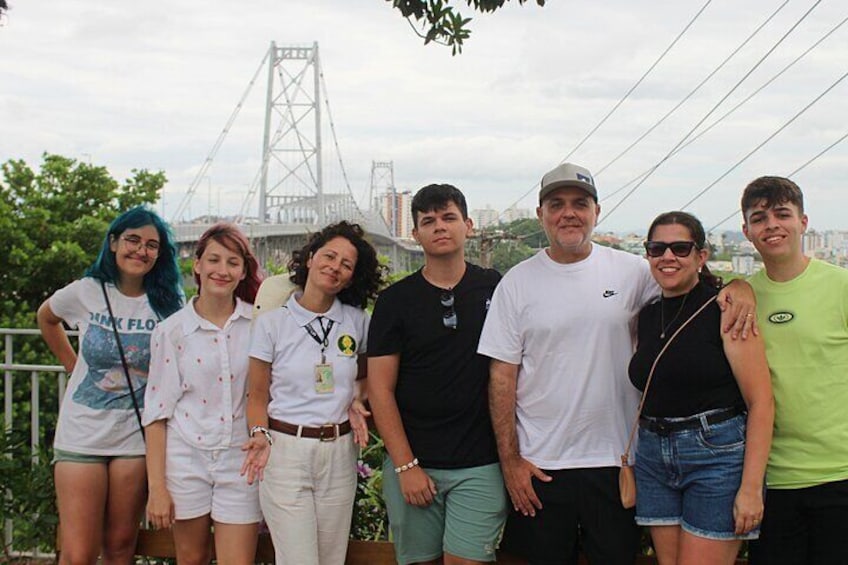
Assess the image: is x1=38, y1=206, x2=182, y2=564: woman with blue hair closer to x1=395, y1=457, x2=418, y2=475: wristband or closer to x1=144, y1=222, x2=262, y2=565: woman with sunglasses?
Result: x1=144, y1=222, x2=262, y2=565: woman with sunglasses

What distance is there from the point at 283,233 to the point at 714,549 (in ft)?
89.6

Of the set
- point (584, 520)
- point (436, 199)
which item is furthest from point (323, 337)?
point (584, 520)

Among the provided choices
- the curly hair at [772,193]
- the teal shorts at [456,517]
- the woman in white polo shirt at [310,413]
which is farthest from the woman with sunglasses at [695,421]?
the woman in white polo shirt at [310,413]

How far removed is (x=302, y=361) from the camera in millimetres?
2604

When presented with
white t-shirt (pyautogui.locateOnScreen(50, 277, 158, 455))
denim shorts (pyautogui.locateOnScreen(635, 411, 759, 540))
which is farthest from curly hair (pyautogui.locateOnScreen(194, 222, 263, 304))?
denim shorts (pyautogui.locateOnScreen(635, 411, 759, 540))

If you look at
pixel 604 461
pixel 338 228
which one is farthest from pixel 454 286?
pixel 604 461

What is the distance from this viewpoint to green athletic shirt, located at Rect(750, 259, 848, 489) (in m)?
2.27

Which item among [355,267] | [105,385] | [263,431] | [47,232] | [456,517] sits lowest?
[456,517]

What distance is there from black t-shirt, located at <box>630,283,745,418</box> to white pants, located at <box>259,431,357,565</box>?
2.91 feet

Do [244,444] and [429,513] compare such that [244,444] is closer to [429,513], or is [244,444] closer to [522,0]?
[429,513]

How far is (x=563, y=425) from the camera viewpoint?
2.48 metres

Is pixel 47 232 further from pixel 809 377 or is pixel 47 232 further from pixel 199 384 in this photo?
pixel 809 377

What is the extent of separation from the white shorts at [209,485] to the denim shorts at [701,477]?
3.83 feet

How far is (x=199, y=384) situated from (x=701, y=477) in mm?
1433
